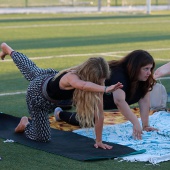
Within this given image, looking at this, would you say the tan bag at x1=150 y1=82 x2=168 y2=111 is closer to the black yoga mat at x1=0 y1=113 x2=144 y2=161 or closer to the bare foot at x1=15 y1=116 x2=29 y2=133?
the black yoga mat at x1=0 y1=113 x2=144 y2=161

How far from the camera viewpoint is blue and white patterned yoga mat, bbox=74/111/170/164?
6.77 meters

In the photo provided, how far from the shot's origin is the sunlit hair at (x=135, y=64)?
7548 mm

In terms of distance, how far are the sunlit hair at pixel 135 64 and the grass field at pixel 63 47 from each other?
50.9 inches

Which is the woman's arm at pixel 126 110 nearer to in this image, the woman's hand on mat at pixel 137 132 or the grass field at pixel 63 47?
the woman's hand on mat at pixel 137 132

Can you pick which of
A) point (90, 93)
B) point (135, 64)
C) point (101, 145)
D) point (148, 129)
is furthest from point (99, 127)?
point (148, 129)

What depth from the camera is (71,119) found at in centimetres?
827

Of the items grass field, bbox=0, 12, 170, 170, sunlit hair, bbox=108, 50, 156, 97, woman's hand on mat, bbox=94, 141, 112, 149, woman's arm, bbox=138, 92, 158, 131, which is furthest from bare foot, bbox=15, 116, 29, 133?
woman's arm, bbox=138, 92, 158, 131

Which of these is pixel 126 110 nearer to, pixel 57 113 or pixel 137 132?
pixel 137 132

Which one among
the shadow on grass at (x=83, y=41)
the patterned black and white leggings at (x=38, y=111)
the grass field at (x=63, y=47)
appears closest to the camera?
the grass field at (x=63, y=47)

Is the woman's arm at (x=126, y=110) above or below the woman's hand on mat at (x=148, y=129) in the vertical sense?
above

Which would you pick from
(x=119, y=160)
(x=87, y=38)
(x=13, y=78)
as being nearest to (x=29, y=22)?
(x=87, y=38)

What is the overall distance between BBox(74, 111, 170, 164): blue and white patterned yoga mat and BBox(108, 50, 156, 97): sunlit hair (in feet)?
1.59

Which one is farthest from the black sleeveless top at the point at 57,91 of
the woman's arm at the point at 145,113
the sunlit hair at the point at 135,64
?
the woman's arm at the point at 145,113

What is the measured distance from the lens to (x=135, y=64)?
7.57m
